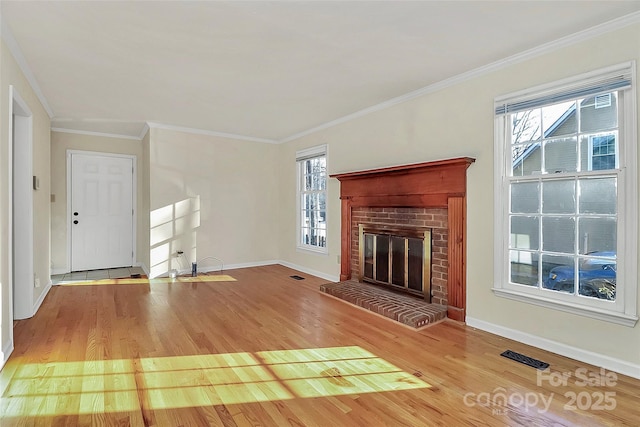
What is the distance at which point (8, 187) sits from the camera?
265 centimetres

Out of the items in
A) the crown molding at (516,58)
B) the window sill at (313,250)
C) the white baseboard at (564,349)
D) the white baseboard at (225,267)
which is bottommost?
the white baseboard at (564,349)

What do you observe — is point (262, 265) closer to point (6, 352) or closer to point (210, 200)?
point (210, 200)

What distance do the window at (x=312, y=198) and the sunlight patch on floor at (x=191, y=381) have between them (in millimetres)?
2904

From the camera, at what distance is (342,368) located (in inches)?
93.7

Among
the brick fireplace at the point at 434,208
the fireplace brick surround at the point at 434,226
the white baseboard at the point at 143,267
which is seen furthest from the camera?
the white baseboard at the point at 143,267

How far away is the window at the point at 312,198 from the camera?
5.40m

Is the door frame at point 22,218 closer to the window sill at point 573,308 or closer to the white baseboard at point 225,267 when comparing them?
the white baseboard at point 225,267

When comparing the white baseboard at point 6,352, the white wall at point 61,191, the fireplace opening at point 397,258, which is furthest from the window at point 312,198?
the white baseboard at point 6,352

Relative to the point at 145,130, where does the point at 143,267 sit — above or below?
below

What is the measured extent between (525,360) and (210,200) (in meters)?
4.98

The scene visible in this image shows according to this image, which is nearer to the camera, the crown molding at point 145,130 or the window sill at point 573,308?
the window sill at point 573,308

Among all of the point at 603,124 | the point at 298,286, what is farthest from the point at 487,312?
the point at 298,286

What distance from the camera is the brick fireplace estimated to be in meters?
3.28

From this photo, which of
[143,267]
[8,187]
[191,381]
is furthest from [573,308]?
[143,267]
